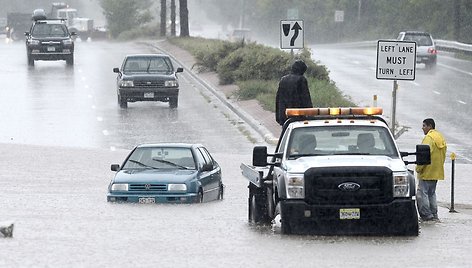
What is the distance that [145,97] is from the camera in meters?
44.4

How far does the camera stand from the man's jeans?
1927cm

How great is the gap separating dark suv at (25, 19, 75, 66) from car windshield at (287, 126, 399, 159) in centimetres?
4304

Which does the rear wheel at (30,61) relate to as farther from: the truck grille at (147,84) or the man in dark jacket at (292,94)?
the man in dark jacket at (292,94)

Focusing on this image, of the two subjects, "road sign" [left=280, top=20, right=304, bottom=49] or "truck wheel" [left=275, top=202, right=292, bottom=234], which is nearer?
"truck wheel" [left=275, top=202, right=292, bottom=234]

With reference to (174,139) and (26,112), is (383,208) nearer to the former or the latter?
(174,139)

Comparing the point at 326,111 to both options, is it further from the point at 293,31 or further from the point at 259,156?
the point at 293,31

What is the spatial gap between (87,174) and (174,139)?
930 cm

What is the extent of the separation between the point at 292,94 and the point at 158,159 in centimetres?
266

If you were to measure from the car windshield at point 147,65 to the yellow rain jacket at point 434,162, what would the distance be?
26.4 metres

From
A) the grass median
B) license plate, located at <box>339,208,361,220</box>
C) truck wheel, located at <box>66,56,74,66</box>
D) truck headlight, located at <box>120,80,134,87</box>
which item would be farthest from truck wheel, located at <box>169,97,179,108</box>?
license plate, located at <box>339,208,361,220</box>

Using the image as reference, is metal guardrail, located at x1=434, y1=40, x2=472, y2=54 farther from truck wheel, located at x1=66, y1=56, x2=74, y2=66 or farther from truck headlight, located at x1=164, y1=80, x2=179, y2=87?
truck headlight, located at x1=164, y1=80, x2=179, y2=87

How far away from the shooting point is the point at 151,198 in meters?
21.4

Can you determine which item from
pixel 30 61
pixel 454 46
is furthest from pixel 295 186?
pixel 454 46

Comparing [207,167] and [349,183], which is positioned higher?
[349,183]
